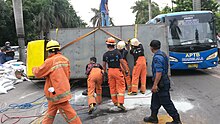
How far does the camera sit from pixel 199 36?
12.1 metres

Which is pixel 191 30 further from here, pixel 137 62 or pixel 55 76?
pixel 55 76

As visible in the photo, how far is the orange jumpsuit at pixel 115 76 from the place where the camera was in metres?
6.86

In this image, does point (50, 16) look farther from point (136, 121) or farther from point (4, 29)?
point (136, 121)

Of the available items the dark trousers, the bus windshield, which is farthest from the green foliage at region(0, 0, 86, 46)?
the dark trousers

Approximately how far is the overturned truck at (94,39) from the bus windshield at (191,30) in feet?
10.5

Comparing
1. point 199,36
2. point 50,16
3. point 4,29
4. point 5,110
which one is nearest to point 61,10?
point 50,16

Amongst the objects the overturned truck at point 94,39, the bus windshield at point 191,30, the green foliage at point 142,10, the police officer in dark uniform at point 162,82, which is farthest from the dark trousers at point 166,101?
the green foliage at point 142,10

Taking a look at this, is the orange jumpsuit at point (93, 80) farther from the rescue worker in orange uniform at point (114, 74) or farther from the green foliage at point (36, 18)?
the green foliage at point (36, 18)

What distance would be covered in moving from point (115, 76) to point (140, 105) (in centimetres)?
99

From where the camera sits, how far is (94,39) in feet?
30.7

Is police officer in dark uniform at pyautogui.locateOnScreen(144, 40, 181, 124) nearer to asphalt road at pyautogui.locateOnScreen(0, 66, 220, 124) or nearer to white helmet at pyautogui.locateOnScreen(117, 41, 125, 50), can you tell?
asphalt road at pyautogui.locateOnScreen(0, 66, 220, 124)

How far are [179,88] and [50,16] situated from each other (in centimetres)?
3500

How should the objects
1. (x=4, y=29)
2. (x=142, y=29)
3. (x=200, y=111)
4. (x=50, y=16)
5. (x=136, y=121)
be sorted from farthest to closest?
(x=50, y=16) < (x=4, y=29) < (x=142, y=29) < (x=200, y=111) < (x=136, y=121)

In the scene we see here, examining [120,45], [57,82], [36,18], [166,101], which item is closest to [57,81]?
[57,82]
